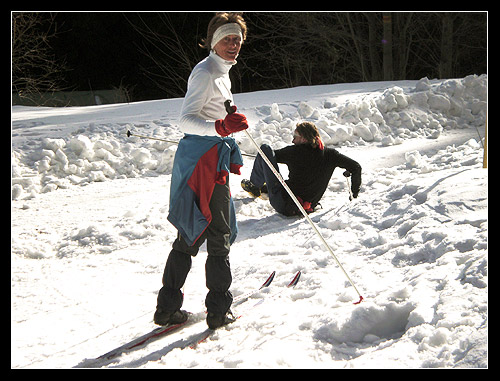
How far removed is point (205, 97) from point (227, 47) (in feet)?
1.04

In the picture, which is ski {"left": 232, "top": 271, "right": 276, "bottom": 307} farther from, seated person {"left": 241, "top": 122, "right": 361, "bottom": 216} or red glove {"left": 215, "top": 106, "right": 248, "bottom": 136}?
seated person {"left": 241, "top": 122, "right": 361, "bottom": 216}

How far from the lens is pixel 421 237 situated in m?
4.05

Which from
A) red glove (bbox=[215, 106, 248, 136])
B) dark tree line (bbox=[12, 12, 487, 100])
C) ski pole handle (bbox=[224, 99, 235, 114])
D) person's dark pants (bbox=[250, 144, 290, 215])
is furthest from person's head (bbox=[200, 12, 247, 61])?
dark tree line (bbox=[12, 12, 487, 100])

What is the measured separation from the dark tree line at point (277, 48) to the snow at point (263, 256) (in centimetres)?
875

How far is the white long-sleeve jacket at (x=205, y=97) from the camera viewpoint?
9.99ft

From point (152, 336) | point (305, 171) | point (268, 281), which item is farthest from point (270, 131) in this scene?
point (152, 336)

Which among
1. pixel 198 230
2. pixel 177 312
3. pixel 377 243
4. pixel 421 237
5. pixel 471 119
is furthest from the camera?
pixel 471 119

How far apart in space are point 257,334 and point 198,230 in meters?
0.64

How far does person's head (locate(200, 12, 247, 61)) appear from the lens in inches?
122

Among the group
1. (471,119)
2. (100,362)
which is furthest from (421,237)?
(471,119)

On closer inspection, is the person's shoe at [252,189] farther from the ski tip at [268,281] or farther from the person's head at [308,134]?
the ski tip at [268,281]

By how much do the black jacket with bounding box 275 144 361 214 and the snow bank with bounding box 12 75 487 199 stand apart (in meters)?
2.45

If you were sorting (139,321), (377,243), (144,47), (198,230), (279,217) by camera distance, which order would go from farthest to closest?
(144,47), (279,217), (377,243), (139,321), (198,230)

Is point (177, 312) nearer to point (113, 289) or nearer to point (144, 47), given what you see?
point (113, 289)
